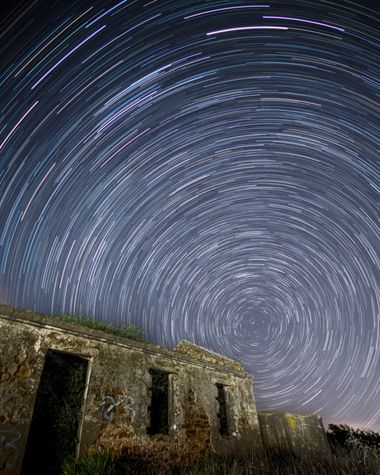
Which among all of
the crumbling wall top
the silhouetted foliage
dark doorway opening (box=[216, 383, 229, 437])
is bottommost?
the silhouetted foliage

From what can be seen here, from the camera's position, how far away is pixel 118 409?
6.96 meters

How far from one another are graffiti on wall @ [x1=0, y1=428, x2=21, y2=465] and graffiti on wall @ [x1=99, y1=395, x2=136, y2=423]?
1830mm

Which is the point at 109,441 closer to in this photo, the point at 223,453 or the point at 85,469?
the point at 85,469

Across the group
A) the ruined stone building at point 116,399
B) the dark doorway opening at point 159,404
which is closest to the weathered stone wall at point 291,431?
the ruined stone building at point 116,399

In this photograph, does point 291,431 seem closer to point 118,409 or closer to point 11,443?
point 118,409

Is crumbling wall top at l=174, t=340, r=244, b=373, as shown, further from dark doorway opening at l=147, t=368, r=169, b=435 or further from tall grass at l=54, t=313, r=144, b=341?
tall grass at l=54, t=313, r=144, b=341

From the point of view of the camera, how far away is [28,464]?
612 cm

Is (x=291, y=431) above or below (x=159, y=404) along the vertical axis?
below

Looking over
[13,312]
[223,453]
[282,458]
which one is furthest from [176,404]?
[13,312]

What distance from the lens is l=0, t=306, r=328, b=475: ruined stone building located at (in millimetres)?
5691

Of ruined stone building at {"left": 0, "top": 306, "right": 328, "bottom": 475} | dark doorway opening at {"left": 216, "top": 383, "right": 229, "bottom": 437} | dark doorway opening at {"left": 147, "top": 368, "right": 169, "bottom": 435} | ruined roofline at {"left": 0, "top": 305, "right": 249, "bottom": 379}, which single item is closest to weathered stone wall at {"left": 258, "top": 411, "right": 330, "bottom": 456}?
ruined stone building at {"left": 0, "top": 306, "right": 328, "bottom": 475}

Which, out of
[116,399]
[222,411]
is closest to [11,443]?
[116,399]

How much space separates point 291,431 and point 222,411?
3.42 meters

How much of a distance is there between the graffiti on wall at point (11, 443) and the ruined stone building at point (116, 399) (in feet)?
0.05
